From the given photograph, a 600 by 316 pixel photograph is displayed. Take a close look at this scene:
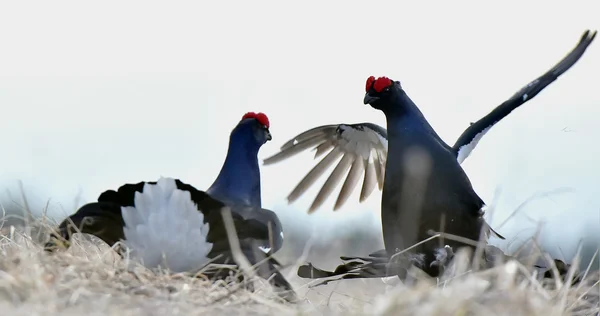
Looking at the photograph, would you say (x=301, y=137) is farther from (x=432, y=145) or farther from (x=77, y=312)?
(x=77, y=312)

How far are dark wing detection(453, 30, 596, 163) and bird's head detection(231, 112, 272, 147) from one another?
2.97 feet

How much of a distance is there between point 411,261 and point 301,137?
1710 millimetres

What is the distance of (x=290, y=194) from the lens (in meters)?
5.43

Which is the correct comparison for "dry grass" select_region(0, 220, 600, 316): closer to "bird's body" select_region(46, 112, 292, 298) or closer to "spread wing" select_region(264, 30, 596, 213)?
"bird's body" select_region(46, 112, 292, 298)

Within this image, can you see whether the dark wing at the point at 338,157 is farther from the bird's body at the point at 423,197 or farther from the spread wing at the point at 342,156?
the bird's body at the point at 423,197

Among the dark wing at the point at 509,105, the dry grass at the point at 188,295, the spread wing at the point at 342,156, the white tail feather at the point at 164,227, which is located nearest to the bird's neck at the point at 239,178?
the white tail feather at the point at 164,227

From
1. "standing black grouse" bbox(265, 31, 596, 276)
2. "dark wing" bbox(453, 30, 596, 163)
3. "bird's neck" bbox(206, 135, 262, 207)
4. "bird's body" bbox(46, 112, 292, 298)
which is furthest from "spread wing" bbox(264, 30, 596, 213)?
"bird's body" bbox(46, 112, 292, 298)

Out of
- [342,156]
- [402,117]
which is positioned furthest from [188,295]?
[342,156]

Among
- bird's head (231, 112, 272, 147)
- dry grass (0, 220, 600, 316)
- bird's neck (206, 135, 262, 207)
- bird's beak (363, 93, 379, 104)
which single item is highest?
bird's beak (363, 93, 379, 104)

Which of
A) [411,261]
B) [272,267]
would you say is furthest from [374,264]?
[272,267]

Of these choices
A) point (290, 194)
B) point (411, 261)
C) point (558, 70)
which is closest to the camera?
point (411, 261)

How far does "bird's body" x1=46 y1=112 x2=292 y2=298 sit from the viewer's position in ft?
10.7

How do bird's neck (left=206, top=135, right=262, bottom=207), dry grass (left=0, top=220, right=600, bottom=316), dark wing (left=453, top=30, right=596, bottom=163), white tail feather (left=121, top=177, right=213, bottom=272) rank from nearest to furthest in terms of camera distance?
1. dry grass (left=0, top=220, right=600, bottom=316)
2. white tail feather (left=121, top=177, right=213, bottom=272)
3. bird's neck (left=206, top=135, right=262, bottom=207)
4. dark wing (left=453, top=30, right=596, bottom=163)

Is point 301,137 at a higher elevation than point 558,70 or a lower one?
lower
